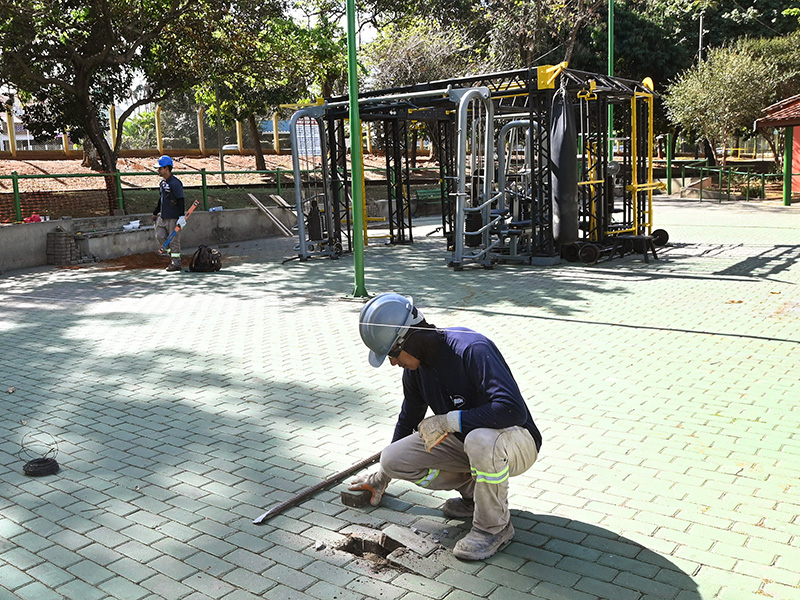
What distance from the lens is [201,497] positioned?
4.77m

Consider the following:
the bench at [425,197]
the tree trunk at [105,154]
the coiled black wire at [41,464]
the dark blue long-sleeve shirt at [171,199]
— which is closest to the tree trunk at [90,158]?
the tree trunk at [105,154]

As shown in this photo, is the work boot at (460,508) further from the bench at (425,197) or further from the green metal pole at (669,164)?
the green metal pole at (669,164)

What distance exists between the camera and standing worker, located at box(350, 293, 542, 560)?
12.3ft

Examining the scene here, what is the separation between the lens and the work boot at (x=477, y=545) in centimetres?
385

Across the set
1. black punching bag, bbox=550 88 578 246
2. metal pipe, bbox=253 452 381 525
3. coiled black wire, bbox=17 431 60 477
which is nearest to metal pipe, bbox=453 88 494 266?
black punching bag, bbox=550 88 578 246

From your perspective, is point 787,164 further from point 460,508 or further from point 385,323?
point 385,323

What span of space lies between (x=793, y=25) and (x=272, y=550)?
42.5 m

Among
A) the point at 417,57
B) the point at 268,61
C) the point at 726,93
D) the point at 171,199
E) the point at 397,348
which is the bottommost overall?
the point at 397,348

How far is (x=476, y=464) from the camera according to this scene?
377 centimetres

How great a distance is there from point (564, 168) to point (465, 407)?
10.7 metres

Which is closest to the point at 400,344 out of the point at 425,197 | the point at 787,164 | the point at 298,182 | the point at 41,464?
the point at 41,464

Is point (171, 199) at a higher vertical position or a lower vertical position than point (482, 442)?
higher

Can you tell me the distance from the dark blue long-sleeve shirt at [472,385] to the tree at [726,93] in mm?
32669

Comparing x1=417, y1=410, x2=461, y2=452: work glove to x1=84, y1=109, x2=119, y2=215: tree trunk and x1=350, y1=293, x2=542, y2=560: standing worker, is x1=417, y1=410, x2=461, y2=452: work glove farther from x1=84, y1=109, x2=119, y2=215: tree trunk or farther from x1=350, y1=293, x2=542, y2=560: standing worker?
x1=84, y1=109, x2=119, y2=215: tree trunk
